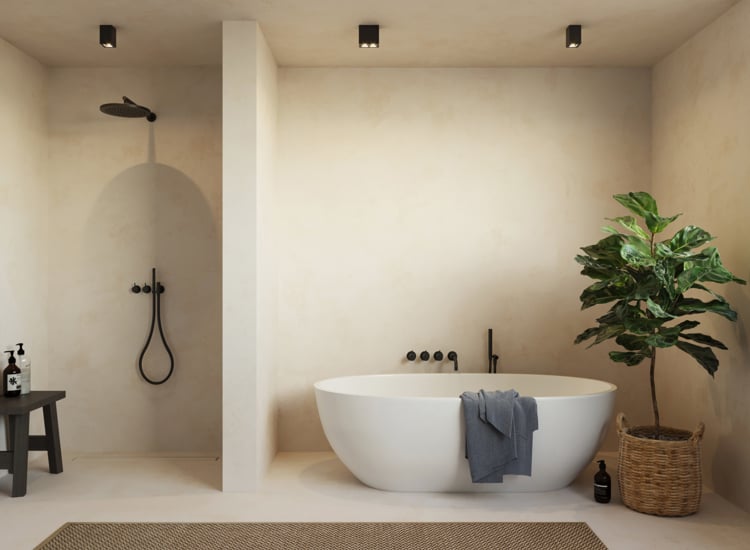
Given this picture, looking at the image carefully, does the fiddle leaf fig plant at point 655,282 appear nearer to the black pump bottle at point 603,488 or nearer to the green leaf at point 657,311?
the green leaf at point 657,311

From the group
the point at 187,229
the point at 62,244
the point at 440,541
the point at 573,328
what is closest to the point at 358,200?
the point at 187,229

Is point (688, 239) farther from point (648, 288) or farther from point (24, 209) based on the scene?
point (24, 209)

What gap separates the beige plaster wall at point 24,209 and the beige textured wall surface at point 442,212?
163 centimetres

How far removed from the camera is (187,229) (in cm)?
495

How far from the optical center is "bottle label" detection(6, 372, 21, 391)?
13.9 ft

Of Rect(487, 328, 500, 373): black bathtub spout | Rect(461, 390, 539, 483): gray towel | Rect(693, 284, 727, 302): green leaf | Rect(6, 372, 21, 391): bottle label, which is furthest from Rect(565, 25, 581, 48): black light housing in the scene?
Rect(6, 372, 21, 391): bottle label

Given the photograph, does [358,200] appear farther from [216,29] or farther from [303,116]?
[216,29]

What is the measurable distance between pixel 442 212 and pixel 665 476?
7.38 ft

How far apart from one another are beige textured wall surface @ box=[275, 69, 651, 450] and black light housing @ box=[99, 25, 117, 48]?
3.99ft

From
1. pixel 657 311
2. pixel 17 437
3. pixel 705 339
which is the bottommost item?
pixel 17 437

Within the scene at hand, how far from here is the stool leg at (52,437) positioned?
4.32 m

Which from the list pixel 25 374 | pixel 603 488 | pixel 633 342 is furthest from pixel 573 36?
pixel 25 374

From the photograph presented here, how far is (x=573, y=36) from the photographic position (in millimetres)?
→ 4117

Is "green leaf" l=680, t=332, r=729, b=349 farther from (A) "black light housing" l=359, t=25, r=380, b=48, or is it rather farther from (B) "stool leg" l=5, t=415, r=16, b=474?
(B) "stool leg" l=5, t=415, r=16, b=474
